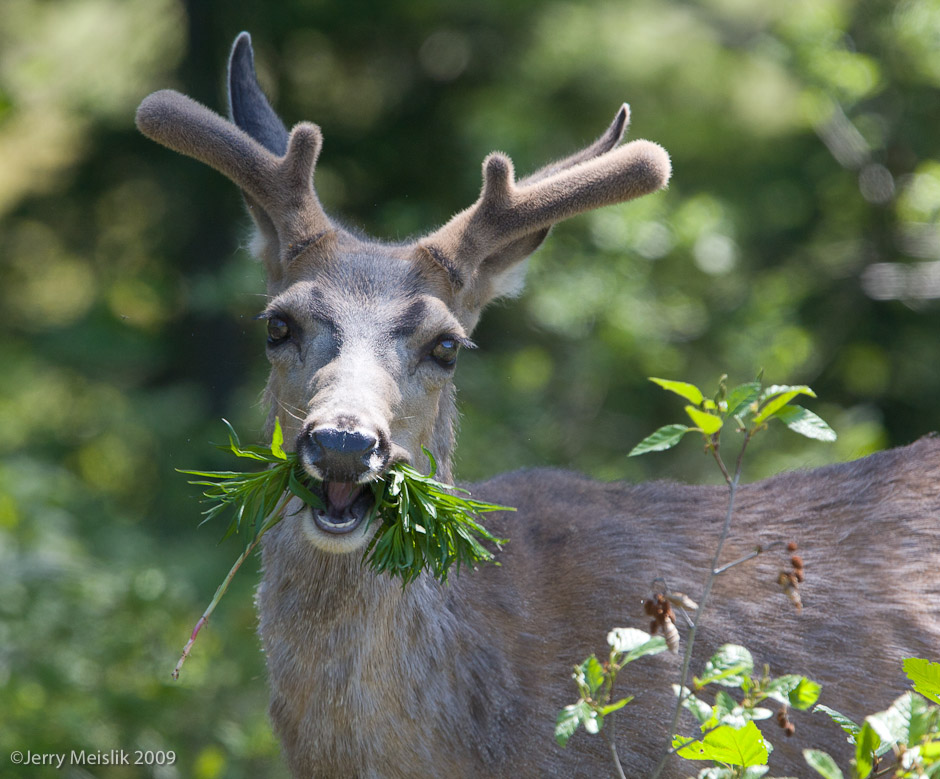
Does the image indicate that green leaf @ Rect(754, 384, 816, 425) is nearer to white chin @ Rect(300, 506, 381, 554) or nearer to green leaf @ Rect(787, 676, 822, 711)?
green leaf @ Rect(787, 676, 822, 711)

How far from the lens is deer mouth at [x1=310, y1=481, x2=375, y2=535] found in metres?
3.87

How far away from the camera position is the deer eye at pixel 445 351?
442 centimetres

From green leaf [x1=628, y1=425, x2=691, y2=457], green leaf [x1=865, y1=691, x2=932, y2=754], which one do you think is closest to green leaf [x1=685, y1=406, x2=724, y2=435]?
green leaf [x1=628, y1=425, x2=691, y2=457]

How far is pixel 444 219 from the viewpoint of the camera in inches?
414

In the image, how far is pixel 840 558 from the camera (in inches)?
190

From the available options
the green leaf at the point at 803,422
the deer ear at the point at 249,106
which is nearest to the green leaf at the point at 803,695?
the green leaf at the point at 803,422

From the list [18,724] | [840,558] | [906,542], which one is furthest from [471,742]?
[18,724]

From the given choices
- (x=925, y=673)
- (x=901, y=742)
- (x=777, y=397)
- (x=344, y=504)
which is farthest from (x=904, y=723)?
(x=344, y=504)

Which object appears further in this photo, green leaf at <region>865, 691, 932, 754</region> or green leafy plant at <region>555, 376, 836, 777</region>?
green leafy plant at <region>555, 376, 836, 777</region>

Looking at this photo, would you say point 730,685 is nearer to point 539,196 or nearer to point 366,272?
point 366,272

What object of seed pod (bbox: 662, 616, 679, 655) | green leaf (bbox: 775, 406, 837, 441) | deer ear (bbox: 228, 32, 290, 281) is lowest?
seed pod (bbox: 662, 616, 679, 655)

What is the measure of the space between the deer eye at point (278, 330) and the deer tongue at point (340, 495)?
29.1 inches

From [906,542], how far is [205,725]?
4298mm

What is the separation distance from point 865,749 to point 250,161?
125 inches
